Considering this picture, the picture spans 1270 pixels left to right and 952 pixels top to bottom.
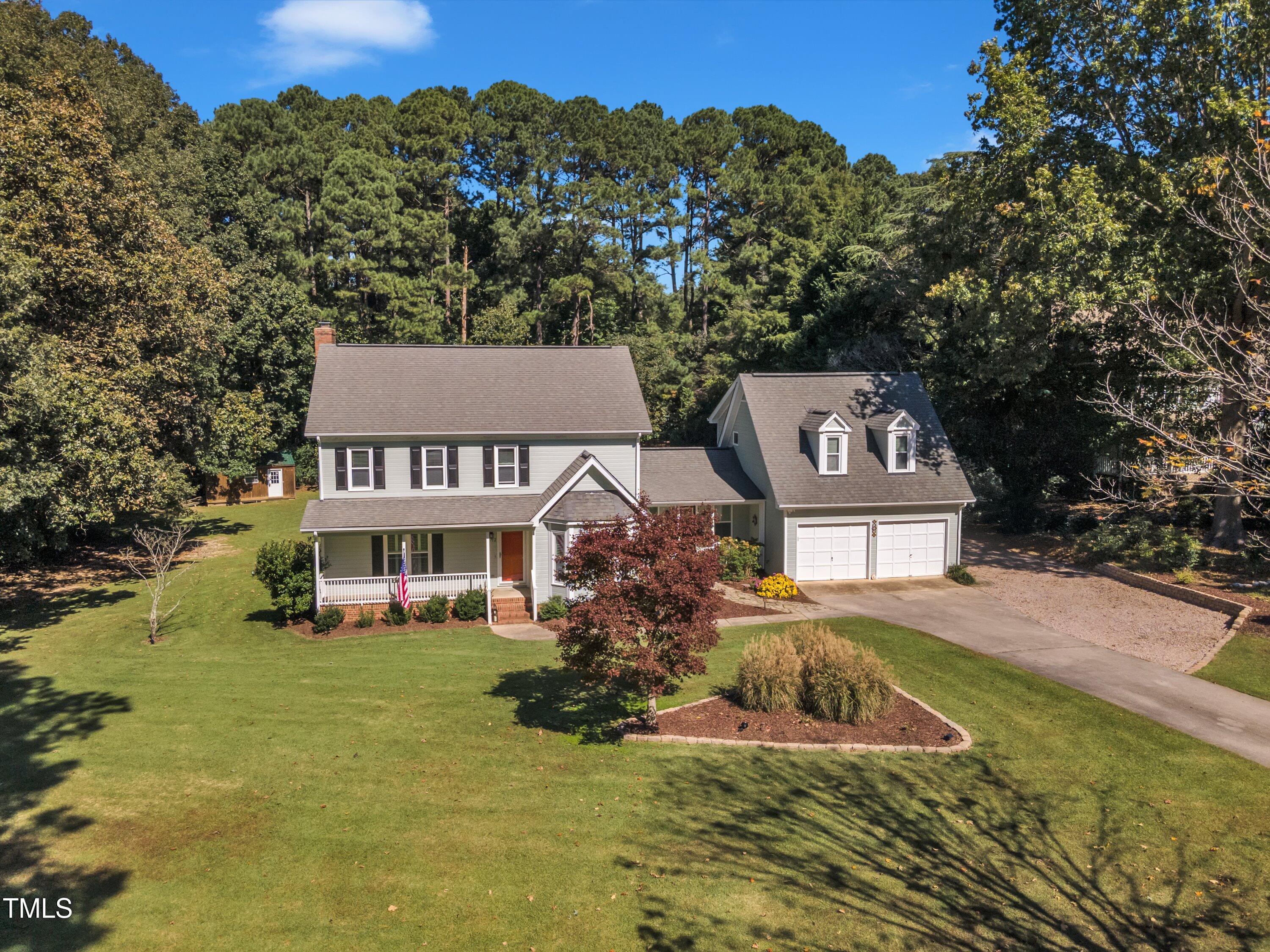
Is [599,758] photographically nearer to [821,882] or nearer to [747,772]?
[747,772]

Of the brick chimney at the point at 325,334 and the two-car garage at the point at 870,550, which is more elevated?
the brick chimney at the point at 325,334

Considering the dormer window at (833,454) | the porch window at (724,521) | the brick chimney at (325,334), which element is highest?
the brick chimney at (325,334)

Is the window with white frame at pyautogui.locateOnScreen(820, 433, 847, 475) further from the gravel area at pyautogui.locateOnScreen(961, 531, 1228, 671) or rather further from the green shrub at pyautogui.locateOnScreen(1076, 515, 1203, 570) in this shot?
the green shrub at pyautogui.locateOnScreen(1076, 515, 1203, 570)

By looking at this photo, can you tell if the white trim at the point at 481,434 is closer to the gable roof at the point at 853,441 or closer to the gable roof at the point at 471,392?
the gable roof at the point at 471,392

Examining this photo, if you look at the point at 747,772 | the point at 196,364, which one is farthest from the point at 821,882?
the point at 196,364

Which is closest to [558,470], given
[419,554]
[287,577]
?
[419,554]

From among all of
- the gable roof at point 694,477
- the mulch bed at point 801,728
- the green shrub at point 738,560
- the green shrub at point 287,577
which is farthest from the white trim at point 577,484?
the mulch bed at point 801,728
